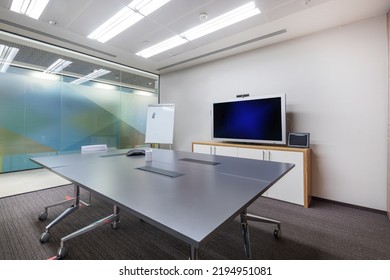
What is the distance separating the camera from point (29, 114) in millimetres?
3504

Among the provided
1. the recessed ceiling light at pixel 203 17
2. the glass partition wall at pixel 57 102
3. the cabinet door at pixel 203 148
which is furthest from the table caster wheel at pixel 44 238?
the recessed ceiling light at pixel 203 17

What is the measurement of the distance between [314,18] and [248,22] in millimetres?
944

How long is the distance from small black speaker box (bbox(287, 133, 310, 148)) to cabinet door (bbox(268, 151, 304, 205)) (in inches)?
10.4

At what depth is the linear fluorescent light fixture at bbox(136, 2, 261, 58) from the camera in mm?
2662

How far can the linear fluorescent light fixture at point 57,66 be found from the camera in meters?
3.72

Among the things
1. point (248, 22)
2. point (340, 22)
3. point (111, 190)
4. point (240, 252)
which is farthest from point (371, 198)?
point (111, 190)

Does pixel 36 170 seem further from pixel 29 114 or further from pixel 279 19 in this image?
pixel 279 19

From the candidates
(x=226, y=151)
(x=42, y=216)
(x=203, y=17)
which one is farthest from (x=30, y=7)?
(x=226, y=151)

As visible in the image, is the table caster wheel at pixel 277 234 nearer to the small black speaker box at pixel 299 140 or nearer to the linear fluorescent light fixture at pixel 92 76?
the small black speaker box at pixel 299 140

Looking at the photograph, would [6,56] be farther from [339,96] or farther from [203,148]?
[339,96]

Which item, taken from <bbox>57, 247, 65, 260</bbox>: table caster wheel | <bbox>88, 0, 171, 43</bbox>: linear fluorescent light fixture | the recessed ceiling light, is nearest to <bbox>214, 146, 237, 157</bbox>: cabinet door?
the recessed ceiling light

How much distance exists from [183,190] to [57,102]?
397 cm

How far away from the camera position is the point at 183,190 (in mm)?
1159

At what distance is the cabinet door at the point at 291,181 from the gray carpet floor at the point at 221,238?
10.5 inches
